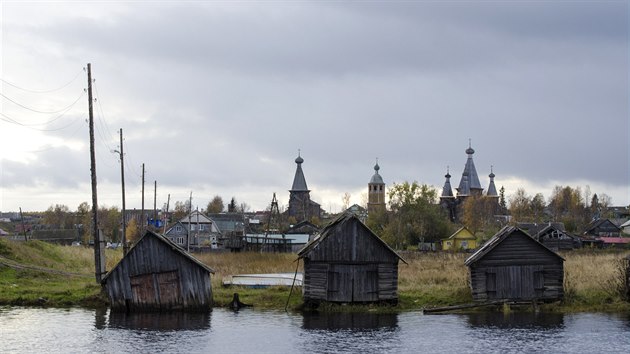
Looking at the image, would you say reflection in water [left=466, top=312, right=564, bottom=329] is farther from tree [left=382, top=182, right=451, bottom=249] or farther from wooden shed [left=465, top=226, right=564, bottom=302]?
tree [left=382, top=182, right=451, bottom=249]

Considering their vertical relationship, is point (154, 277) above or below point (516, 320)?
above

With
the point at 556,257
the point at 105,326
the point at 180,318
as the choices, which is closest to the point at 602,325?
the point at 556,257

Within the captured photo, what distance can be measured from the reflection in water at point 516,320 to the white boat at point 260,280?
1409 cm

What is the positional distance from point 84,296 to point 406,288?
20.7m

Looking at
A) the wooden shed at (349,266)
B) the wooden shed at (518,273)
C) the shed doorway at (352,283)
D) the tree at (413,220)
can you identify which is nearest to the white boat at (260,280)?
the wooden shed at (349,266)

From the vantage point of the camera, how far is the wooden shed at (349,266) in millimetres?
51531

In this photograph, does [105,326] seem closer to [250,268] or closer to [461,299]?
[461,299]

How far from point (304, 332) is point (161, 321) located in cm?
861

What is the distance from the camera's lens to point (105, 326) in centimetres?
4491

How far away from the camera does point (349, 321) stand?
4756cm

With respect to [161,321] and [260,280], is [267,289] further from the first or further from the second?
[161,321]

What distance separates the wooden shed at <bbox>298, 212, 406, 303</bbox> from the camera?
169 feet

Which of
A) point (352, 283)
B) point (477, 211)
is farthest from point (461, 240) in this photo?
point (352, 283)

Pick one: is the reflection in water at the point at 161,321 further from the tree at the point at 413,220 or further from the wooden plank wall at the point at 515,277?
the tree at the point at 413,220
